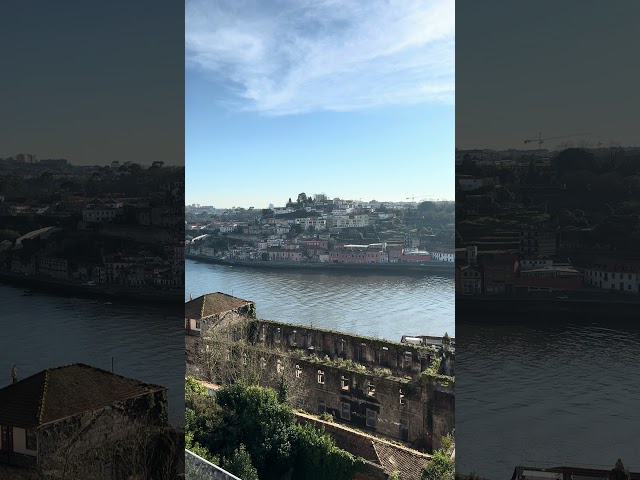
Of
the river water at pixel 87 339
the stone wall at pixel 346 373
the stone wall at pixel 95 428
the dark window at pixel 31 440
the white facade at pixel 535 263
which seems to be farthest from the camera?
the stone wall at pixel 346 373

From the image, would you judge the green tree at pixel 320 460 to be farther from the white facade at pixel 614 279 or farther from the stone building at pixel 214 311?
the white facade at pixel 614 279

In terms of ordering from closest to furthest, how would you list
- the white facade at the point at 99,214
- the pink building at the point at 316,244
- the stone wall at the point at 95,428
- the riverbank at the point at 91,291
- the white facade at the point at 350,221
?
1. the stone wall at the point at 95,428
2. the riverbank at the point at 91,291
3. the white facade at the point at 99,214
4. the white facade at the point at 350,221
5. the pink building at the point at 316,244

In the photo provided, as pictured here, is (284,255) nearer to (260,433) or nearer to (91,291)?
(260,433)

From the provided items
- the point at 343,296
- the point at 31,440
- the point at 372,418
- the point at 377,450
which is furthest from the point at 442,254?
the point at 31,440

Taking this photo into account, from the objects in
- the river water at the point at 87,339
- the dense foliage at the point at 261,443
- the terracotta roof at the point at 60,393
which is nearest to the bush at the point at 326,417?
the dense foliage at the point at 261,443

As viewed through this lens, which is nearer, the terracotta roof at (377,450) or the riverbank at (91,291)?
the riverbank at (91,291)

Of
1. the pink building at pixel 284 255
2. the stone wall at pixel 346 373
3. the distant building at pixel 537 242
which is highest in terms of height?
the distant building at pixel 537 242

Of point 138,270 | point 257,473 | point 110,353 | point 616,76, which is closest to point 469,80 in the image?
point 616,76
